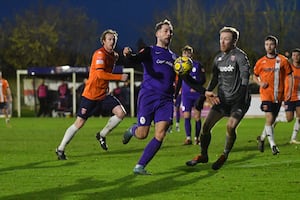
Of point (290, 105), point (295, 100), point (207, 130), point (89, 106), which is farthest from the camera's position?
point (295, 100)

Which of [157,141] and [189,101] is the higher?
[189,101]

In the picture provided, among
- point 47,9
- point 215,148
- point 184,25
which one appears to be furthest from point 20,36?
point 215,148

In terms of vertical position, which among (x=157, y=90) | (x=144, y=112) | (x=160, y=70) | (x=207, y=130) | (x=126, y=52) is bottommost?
(x=207, y=130)

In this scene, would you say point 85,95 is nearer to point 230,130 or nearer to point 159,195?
point 230,130

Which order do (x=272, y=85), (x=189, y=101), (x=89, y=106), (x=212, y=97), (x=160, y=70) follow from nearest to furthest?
(x=212, y=97)
(x=160, y=70)
(x=89, y=106)
(x=272, y=85)
(x=189, y=101)

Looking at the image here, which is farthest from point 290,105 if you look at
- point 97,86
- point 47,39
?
point 47,39

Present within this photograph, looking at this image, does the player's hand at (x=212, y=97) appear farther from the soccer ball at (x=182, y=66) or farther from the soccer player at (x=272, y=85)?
the soccer player at (x=272, y=85)

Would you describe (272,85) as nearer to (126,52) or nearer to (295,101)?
(295,101)

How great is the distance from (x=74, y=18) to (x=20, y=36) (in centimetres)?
516

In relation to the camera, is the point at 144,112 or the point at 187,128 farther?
the point at 187,128

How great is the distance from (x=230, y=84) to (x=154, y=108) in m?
1.33

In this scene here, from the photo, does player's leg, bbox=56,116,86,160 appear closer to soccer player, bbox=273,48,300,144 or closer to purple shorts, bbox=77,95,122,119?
purple shorts, bbox=77,95,122,119

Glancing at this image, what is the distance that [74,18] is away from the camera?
54469 mm

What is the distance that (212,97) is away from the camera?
985 cm
